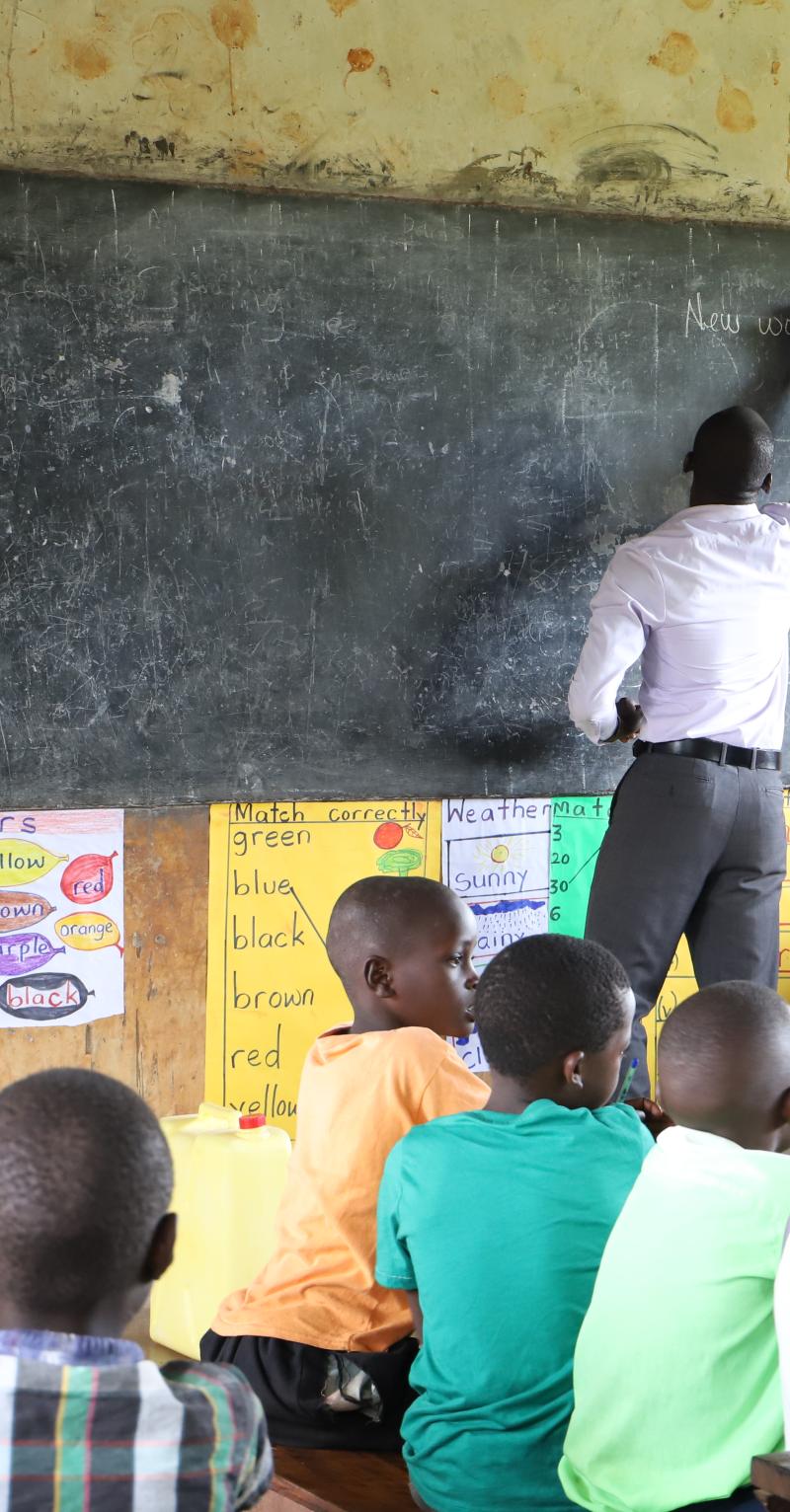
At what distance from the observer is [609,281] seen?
3734mm

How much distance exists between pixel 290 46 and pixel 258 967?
2088 millimetres

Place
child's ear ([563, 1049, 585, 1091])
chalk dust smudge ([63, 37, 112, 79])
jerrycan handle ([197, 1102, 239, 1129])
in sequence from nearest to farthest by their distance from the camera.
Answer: child's ear ([563, 1049, 585, 1091])
jerrycan handle ([197, 1102, 239, 1129])
chalk dust smudge ([63, 37, 112, 79])

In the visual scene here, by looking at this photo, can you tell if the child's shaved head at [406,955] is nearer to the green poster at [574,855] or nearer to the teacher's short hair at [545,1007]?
the teacher's short hair at [545,1007]

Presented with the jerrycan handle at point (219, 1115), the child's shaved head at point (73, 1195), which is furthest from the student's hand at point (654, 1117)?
the child's shaved head at point (73, 1195)

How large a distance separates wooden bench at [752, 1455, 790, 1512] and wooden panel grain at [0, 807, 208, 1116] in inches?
92.0

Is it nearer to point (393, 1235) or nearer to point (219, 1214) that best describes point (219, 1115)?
point (219, 1214)

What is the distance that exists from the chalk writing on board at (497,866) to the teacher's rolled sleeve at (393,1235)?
190cm

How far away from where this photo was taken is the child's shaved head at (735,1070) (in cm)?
159

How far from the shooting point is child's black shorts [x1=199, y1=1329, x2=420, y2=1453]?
1.95m

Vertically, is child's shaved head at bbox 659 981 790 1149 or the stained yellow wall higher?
the stained yellow wall

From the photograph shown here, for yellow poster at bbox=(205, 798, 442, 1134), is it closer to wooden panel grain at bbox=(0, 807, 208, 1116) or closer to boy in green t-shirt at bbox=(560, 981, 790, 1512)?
wooden panel grain at bbox=(0, 807, 208, 1116)

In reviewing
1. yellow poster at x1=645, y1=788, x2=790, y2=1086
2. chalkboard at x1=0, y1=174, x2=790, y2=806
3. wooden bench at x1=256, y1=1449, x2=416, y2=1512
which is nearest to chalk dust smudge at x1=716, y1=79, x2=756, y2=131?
chalkboard at x1=0, y1=174, x2=790, y2=806

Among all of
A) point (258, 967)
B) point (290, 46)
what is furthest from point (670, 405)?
point (258, 967)

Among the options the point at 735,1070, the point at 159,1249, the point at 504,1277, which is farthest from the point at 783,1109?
the point at 159,1249
